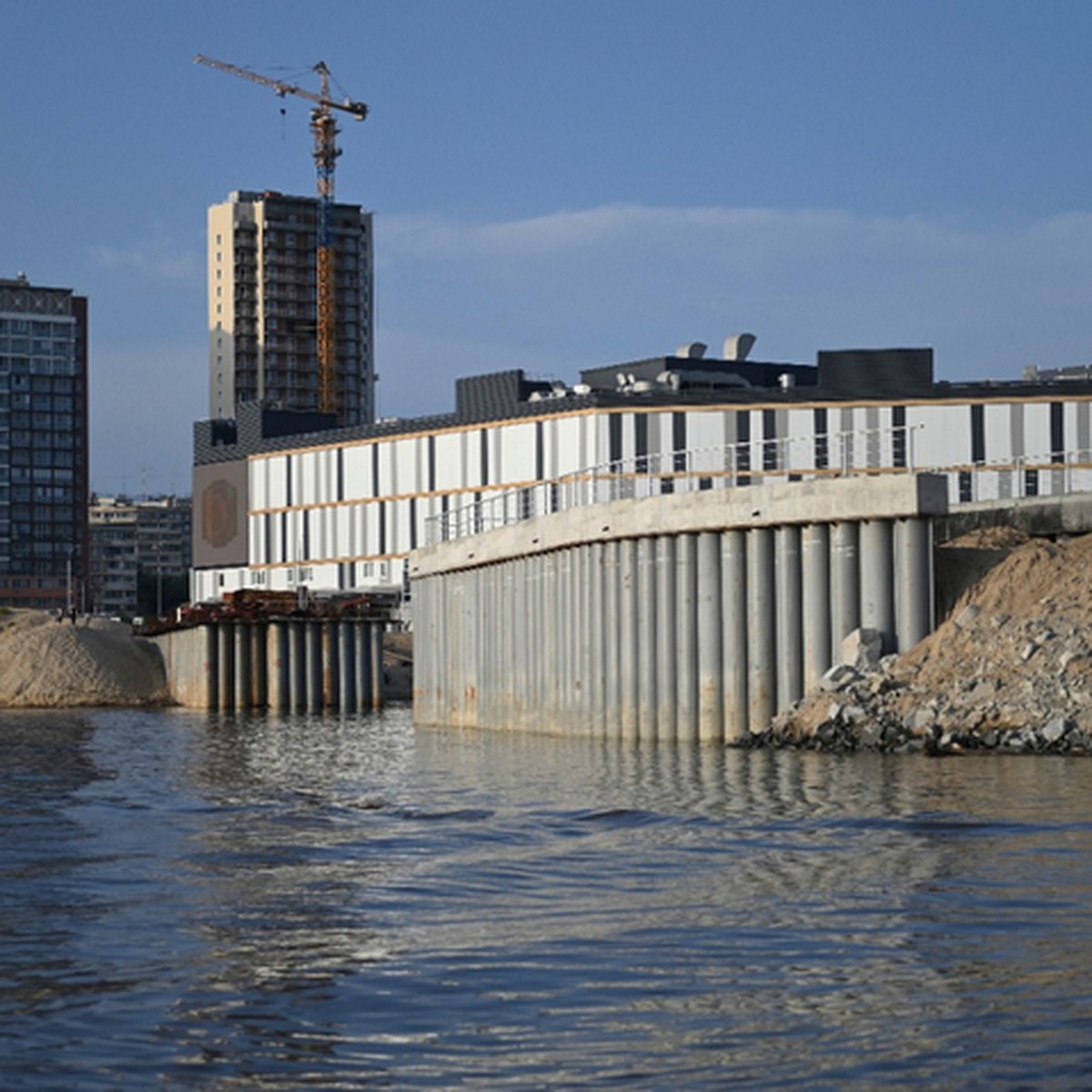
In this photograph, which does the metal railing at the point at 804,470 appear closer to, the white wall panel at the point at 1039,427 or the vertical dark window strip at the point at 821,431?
the vertical dark window strip at the point at 821,431

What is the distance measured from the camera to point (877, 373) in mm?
100000

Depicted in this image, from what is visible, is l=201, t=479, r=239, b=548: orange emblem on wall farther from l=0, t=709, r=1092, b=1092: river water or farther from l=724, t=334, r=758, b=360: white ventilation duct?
l=0, t=709, r=1092, b=1092: river water

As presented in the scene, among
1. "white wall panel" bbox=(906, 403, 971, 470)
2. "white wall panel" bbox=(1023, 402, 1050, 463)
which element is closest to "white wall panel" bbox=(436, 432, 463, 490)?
"white wall panel" bbox=(906, 403, 971, 470)

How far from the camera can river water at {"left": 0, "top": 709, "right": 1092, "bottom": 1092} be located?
10500mm

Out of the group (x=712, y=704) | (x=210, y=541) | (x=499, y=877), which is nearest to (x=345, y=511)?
(x=210, y=541)

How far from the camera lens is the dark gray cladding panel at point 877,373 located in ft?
326

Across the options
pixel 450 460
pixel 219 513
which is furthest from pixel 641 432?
pixel 219 513

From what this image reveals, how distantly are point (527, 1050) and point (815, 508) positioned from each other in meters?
25.7

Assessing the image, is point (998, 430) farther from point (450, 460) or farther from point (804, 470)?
point (450, 460)

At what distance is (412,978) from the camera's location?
12719mm

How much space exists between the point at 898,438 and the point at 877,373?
8.66 metres

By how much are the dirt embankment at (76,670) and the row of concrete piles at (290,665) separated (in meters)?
5.88

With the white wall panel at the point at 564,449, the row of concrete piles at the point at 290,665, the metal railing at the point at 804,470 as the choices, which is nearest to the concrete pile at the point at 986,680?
the row of concrete piles at the point at 290,665

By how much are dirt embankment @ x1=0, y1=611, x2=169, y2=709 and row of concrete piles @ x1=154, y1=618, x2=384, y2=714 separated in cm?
588
